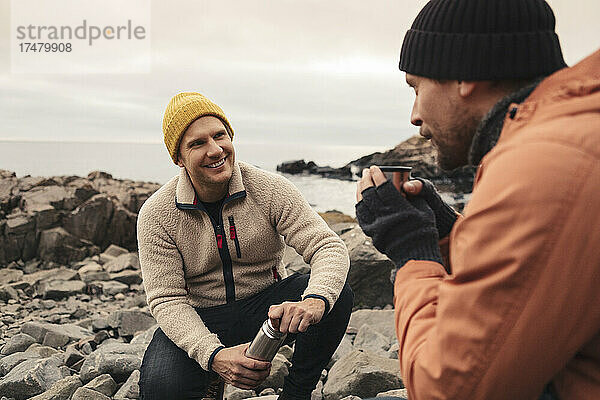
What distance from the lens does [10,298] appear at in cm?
816

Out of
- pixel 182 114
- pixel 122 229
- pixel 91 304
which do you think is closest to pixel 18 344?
pixel 91 304

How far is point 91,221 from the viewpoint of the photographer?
36.8ft

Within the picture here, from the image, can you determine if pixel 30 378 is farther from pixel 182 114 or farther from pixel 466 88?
pixel 466 88

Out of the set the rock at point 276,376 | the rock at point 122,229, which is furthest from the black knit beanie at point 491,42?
the rock at point 122,229

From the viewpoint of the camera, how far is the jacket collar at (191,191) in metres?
3.46

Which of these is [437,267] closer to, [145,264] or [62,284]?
[145,264]

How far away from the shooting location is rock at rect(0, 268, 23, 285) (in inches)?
370

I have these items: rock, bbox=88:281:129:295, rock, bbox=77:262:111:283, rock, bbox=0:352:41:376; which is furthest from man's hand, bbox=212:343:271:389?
rock, bbox=77:262:111:283

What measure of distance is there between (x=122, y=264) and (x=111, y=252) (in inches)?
52.5

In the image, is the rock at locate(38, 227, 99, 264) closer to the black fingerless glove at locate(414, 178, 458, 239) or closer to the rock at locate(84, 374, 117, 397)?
the rock at locate(84, 374, 117, 397)

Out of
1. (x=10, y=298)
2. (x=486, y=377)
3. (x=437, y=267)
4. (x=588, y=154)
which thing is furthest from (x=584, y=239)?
(x=10, y=298)

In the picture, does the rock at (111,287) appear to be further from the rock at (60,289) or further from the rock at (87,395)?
the rock at (87,395)

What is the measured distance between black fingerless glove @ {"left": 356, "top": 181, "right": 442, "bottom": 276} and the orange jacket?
0.38m

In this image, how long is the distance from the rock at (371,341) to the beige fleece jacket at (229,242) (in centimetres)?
167
